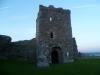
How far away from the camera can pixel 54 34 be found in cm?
2141

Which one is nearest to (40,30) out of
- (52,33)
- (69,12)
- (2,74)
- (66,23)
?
(52,33)

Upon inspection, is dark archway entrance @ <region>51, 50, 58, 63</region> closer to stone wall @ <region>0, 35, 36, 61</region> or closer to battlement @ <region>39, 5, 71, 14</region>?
stone wall @ <region>0, 35, 36, 61</region>

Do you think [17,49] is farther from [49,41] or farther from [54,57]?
[54,57]

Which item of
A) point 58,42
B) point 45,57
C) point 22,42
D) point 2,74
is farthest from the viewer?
point 22,42

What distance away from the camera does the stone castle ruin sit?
20.5 metres

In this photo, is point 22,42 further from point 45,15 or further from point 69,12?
point 69,12

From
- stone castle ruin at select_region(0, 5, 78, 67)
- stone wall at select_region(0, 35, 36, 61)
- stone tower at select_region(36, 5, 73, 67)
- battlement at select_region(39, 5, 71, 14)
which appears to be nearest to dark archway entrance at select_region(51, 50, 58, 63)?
stone castle ruin at select_region(0, 5, 78, 67)

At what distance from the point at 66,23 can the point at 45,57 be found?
25.6 ft

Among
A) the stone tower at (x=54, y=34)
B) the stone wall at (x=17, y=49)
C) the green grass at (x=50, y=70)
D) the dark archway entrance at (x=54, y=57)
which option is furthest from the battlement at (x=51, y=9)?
the green grass at (x=50, y=70)

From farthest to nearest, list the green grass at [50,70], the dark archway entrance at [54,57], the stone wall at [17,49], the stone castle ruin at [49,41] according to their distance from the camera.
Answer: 1. the dark archway entrance at [54,57]
2. the stone wall at [17,49]
3. the stone castle ruin at [49,41]
4. the green grass at [50,70]

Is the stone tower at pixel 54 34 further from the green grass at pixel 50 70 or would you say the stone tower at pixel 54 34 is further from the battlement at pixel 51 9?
the green grass at pixel 50 70

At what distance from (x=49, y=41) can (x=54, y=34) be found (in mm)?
1577

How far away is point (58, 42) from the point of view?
21.4m

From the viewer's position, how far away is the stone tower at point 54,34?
2052cm
